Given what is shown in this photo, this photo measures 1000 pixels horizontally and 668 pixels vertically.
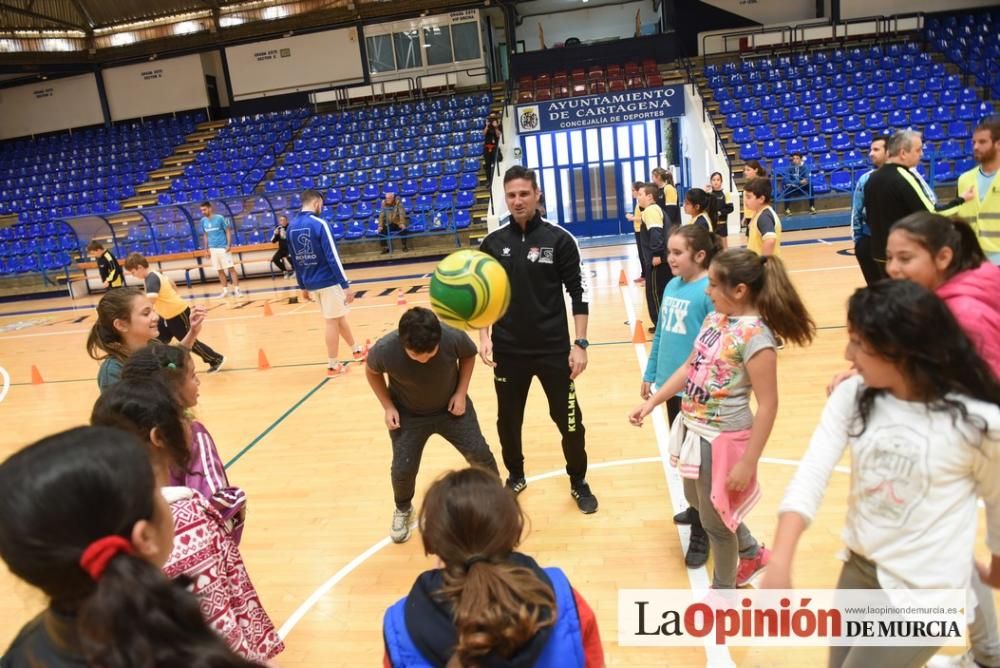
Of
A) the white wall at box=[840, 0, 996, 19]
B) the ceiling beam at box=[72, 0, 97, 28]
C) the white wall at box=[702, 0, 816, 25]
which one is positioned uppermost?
the ceiling beam at box=[72, 0, 97, 28]

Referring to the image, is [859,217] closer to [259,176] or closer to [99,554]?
[99,554]

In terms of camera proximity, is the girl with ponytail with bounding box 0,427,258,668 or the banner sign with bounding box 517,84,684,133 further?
the banner sign with bounding box 517,84,684,133

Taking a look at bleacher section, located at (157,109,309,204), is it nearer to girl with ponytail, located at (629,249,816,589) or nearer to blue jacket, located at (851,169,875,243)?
blue jacket, located at (851,169,875,243)

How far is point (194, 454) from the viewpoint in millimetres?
2297

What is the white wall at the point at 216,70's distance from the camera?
22391mm

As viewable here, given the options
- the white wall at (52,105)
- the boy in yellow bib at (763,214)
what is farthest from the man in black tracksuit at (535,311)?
the white wall at (52,105)

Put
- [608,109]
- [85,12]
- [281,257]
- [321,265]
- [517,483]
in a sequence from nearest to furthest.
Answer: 1. [517,483]
2. [321,265]
3. [281,257]
4. [608,109]
5. [85,12]

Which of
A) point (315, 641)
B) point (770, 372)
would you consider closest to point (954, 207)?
point (770, 372)

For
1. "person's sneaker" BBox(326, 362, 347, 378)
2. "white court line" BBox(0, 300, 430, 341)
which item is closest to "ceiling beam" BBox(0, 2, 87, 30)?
"white court line" BBox(0, 300, 430, 341)

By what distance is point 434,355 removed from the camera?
3.35 metres

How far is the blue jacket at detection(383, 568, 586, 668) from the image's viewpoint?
4.38 ft

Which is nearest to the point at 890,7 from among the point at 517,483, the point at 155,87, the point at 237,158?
the point at 237,158

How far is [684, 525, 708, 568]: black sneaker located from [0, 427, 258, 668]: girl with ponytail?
259 centimetres
